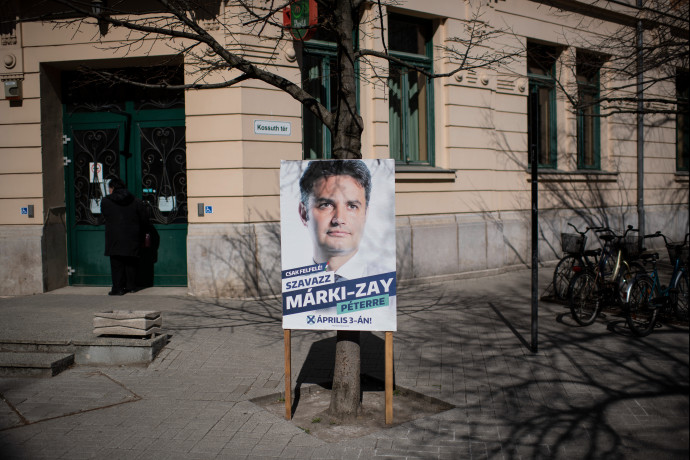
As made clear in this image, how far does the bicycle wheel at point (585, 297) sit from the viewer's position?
866cm

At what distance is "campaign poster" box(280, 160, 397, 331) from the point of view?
17.9 feet

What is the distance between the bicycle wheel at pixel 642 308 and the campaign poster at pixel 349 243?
4035 mm

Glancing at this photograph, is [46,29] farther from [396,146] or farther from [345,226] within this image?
[345,226]

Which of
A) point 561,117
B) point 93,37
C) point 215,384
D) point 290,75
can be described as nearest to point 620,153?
point 561,117

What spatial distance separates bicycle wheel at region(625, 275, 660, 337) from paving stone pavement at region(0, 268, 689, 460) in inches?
7.2

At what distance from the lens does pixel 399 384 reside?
6430mm

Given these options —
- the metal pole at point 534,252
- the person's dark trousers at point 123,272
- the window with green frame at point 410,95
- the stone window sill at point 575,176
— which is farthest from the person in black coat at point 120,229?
the stone window sill at point 575,176

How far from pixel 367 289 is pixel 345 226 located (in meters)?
0.55

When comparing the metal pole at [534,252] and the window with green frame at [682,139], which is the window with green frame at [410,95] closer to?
the metal pole at [534,252]

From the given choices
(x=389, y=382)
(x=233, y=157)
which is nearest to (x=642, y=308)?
(x=389, y=382)

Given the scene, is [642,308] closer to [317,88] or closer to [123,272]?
[317,88]

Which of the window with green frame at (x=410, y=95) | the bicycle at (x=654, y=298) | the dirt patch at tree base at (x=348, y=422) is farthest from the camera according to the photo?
the window with green frame at (x=410, y=95)

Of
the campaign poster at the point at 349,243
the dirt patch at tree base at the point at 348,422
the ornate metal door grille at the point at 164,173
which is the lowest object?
the dirt patch at tree base at the point at 348,422

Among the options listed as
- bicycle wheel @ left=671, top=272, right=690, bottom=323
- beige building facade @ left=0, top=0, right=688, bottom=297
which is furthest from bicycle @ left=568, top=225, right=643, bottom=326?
beige building facade @ left=0, top=0, right=688, bottom=297
